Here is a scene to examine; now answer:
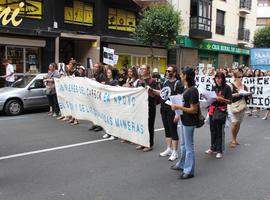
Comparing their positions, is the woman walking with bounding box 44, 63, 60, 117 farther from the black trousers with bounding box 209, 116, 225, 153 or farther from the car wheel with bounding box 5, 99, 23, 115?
the black trousers with bounding box 209, 116, 225, 153

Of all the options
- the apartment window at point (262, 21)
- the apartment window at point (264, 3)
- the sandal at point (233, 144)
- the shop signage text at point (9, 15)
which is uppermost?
the apartment window at point (264, 3)

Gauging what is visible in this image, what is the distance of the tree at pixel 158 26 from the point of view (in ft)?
78.2

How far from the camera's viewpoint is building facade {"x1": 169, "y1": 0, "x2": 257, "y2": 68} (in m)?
31.6

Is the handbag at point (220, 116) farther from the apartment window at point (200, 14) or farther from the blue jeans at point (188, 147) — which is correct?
the apartment window at point (200, 14)

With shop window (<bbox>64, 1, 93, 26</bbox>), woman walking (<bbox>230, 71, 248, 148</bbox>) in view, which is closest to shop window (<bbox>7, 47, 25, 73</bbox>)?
shop window (<bbox>64, 1, 93, 26</bbox>)

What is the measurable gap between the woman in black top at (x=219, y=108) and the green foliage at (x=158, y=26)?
16178 millimetres

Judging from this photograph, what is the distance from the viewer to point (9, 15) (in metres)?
19.2

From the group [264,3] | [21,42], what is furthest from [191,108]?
[264,3]

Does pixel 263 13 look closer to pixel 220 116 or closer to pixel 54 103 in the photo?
pixel 54 103

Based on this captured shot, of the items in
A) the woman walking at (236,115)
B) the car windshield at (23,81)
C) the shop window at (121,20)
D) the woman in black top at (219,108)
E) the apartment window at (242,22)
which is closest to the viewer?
the woman in black top at (219,108)

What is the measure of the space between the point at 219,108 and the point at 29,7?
1496 centimetres

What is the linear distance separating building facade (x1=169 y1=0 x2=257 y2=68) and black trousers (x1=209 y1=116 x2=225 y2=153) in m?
20.3

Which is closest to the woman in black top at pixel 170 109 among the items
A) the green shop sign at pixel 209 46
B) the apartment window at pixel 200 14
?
the green shop sign at pixel 209 46

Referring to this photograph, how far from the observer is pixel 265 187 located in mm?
5926
